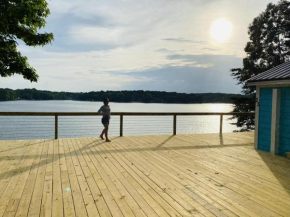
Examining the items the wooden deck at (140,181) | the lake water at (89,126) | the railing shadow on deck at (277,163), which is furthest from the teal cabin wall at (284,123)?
the lake water at (89,126)

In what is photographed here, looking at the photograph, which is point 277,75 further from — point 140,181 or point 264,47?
point 264,47

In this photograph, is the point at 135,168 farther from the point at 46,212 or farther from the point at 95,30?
the point at 95,30

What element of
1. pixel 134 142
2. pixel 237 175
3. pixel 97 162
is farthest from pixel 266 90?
pixel 97 162

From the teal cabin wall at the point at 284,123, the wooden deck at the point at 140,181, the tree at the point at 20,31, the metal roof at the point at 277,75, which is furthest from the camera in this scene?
the teal cabin wall at the point at 284,123

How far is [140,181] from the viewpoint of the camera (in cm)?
406

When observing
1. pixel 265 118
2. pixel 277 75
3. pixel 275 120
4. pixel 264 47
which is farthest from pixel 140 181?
pixel 264 47

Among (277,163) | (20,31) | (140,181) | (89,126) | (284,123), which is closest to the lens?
(140,181)

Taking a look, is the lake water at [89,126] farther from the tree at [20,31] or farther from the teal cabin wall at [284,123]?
the teal cabin wall at [284,123]

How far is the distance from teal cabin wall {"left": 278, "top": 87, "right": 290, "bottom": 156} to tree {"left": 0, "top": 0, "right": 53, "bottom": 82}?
21.9 feet

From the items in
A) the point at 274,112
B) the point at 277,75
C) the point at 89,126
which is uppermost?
A: the point at 277,75

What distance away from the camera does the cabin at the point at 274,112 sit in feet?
20.7

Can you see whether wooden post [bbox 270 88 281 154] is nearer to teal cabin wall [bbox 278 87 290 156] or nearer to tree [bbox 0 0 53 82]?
teal cabin wall [bbox 278 87 290 156]

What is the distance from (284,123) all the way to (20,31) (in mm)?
7506

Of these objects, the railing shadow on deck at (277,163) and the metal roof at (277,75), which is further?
the metal roof at (277,75)
